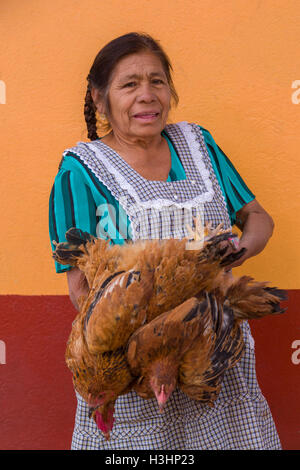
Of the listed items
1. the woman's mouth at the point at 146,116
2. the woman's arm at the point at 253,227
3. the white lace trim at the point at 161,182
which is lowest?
the woman's arm at the point at 253,227

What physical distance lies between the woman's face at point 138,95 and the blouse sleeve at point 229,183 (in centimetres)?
24

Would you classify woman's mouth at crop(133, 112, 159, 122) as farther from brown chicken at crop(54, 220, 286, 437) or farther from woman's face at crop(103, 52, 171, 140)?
brown chicken at crop(54, 220, 286, 437)

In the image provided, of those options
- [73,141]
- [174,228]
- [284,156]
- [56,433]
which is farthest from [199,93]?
[56,433]

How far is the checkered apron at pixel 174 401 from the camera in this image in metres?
1.46

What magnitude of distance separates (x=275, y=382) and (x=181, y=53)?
1677mm

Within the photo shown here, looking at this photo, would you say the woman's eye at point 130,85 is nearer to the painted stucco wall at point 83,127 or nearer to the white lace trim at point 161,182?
the white lace trim at point 161,182

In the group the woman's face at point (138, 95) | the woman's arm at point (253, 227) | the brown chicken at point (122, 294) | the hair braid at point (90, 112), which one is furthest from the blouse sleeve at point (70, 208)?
the woman's arm at point (253, 227)

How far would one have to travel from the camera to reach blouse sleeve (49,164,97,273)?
146cm

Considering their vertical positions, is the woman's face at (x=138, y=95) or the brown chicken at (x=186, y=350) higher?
the woman's face at (x=138, y=95)

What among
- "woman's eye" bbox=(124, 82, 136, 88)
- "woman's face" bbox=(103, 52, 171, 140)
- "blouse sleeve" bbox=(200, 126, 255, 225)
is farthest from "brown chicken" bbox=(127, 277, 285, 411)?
"woman's eye" bbox=(124, 82, 136, 88)

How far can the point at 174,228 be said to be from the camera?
1.46 metres

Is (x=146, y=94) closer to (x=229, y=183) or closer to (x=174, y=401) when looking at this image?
(x=229, y=183)

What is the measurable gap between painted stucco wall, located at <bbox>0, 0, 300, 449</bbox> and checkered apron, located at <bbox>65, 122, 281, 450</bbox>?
81 centimetres
